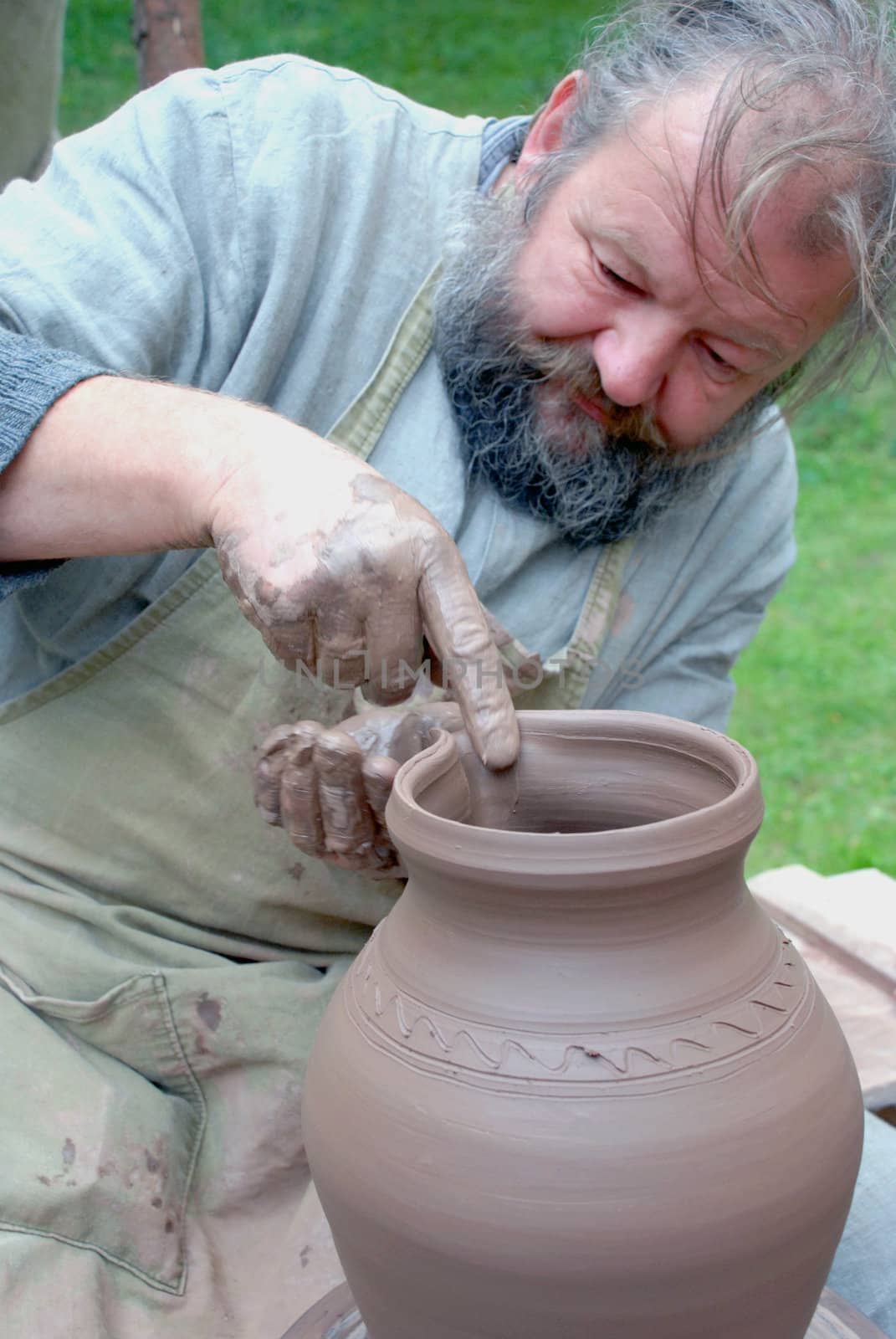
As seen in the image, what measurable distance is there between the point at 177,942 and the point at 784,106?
1353 millimetres

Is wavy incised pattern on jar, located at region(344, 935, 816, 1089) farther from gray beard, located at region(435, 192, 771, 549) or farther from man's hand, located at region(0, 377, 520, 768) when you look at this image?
gray beard, located at region(435, 192, 771, 549)

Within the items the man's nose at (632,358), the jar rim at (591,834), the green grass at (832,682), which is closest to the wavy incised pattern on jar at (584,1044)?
the jar rim at (591,834)

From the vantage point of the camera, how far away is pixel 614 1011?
4.01 feet

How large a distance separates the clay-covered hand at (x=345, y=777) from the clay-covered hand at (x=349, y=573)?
135 millimetres

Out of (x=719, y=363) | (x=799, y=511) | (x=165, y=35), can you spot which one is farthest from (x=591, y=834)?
(x=799, y=511)

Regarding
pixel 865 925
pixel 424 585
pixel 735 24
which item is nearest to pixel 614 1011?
pixel 424 585

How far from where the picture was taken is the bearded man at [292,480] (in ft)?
5.42

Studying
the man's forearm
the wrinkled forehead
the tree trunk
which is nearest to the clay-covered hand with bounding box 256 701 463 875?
the man's forearm

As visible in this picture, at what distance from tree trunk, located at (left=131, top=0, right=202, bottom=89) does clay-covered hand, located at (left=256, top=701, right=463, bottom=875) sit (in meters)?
2.12

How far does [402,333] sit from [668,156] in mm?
464

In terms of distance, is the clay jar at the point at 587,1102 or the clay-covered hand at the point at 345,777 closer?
the clay jar at the point at 587,1102

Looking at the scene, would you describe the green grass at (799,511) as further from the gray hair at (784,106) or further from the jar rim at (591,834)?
the jar rim at (591,834)

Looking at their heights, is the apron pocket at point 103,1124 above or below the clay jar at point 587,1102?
below

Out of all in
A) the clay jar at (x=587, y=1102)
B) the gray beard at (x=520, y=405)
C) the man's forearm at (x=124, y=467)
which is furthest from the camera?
the gray beard at (x=520, y=405)
